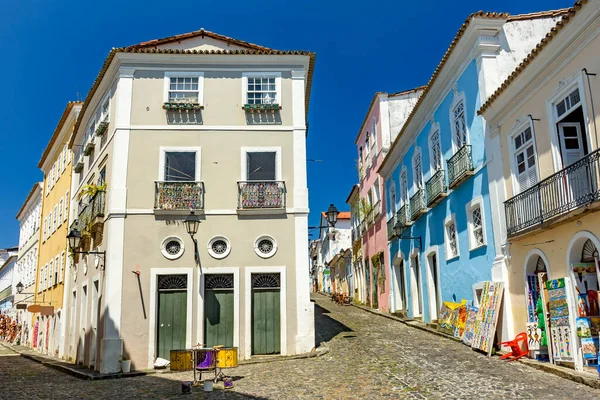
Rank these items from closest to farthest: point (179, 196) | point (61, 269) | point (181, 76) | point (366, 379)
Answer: point (366, 379) < point (179, 196) < point (181, 76) < point (61, 269)

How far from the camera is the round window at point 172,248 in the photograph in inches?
591

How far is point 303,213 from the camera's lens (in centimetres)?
1523

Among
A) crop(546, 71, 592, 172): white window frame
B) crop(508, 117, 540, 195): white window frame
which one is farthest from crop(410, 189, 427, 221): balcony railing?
crop(546, 71, 592, 172): white window frame

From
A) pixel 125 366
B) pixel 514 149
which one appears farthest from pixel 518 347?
pixel 125 366

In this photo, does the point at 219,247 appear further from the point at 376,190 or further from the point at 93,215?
the point at 376,190

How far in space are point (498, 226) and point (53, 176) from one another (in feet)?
79.8

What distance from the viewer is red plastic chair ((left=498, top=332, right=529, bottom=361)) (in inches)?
474

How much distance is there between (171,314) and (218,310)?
122 centimetres

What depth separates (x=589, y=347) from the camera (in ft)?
32.5

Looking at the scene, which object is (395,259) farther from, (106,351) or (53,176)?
(53,176)

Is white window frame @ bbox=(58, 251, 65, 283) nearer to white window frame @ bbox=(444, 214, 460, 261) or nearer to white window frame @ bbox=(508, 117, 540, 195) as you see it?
white window frame @ bbox=(444, 214, 460, 261)

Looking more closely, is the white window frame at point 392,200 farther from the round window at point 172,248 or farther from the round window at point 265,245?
the round window at point 172,248

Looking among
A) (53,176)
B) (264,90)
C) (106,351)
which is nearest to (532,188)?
(264,90)

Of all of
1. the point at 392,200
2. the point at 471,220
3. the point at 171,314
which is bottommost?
the point at 171,314
